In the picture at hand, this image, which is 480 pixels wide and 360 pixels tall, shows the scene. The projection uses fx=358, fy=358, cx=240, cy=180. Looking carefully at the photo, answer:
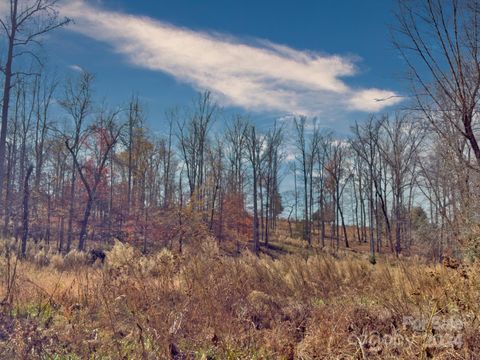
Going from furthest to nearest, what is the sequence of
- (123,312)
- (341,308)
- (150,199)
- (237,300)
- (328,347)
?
(150,199) → (237,300) → (123,312) → (341,308) → (328,347)

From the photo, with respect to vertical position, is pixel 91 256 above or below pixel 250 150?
below

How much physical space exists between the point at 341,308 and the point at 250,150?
2853 cm

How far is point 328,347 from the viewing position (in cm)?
361

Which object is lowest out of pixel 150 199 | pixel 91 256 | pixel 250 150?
pixel 91 256

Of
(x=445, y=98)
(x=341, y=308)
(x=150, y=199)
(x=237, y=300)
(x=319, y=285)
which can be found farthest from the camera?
(x=150, y=199)

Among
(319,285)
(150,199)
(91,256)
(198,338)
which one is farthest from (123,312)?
(150,199)

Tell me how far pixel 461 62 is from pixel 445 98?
26.4 inches

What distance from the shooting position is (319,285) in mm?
7309

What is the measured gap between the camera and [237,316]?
5.18 meters

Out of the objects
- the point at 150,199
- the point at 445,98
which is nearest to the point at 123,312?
the point at 445,98

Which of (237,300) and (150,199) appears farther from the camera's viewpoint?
(150,199)

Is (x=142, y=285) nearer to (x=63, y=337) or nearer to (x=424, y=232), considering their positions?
(x=63, y=337)

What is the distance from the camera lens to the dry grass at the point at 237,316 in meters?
3.70

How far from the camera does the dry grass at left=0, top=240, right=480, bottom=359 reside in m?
3.70
